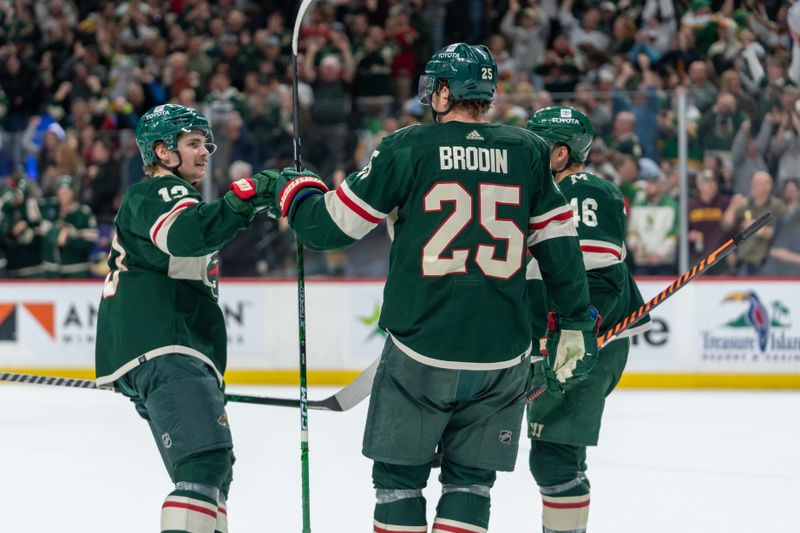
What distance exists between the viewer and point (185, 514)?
3.14 meters

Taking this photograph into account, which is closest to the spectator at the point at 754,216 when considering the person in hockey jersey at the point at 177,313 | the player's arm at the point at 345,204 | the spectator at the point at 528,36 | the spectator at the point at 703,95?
the spectator at the point at 703,95

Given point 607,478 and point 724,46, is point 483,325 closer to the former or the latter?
point 607,478

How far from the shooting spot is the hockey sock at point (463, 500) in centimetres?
301

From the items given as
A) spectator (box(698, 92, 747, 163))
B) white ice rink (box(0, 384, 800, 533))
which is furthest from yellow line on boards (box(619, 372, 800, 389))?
spectator (box(698, 92, 747, 163))

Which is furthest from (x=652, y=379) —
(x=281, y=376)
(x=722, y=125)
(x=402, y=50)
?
(x=402, y=50)

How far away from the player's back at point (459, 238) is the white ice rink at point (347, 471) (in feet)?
5.57

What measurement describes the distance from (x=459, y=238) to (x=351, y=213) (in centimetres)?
26

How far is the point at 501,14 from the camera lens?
11438 mm

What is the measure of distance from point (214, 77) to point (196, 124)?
752 centimetres

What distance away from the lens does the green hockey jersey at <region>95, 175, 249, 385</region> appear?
322 centimetres

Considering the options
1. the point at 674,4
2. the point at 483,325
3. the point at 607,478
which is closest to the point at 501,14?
the point at 674,4

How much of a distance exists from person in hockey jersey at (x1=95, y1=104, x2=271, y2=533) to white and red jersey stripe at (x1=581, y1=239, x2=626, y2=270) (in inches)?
39.1

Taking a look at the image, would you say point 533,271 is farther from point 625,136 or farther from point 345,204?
point 625,136

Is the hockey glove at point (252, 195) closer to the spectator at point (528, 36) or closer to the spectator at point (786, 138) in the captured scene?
the spectator at point (786, 138)
